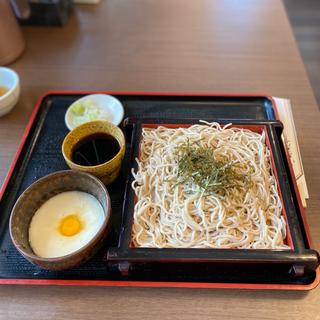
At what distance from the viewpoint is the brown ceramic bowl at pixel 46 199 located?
0.95 metres

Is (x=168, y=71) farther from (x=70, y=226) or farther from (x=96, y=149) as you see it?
(x=70, y=226)

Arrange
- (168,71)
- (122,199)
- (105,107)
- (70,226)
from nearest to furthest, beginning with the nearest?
(70,226), (122,199), (105,107), (168,71)

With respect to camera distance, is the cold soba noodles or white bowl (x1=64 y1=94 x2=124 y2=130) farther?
white bowl (x1=64 y1=94 x2=124 y2=130)

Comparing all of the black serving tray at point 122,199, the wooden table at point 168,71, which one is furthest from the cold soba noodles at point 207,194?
the wooden table at point 168,71

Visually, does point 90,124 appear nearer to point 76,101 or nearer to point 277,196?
point 76,101

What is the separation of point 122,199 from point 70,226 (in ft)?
0.76

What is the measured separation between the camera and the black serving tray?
99cm

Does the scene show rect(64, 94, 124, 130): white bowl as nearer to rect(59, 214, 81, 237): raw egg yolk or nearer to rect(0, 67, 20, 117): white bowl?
rect(0, 67, 20, 117): white bowl

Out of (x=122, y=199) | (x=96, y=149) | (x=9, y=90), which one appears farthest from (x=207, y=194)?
(x=9, y=90)

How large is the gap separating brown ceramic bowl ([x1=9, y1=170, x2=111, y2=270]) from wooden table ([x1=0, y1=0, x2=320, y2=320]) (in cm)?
14

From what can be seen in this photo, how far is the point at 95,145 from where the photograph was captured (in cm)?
125

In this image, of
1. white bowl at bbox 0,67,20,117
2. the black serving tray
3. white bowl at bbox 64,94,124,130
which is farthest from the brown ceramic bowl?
white bowl at bbox 0,67,20,117

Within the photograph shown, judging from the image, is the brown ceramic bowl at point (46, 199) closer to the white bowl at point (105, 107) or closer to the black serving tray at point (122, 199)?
the black serving tray at point (122, 199)

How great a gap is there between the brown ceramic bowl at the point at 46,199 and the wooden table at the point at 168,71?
14 cm
